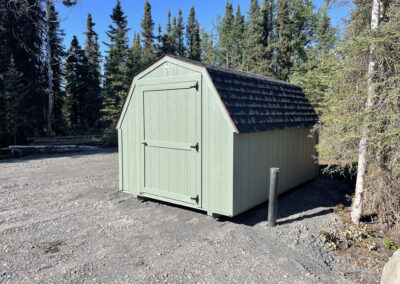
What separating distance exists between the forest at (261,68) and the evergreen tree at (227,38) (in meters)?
0.12

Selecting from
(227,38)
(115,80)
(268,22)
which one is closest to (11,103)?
(115,80)

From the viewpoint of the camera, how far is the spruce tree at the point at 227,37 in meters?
32.9

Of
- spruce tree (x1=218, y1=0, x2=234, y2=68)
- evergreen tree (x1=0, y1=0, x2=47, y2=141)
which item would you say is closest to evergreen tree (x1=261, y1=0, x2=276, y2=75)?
spruce tree (x1=218, y1=0, x2=234, y2=68)

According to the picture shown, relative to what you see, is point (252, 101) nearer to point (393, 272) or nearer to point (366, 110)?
point (366, 110)

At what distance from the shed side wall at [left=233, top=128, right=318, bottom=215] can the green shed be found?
2cm

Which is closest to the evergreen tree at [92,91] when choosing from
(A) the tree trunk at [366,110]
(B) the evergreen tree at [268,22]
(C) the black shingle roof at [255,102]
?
(B) the evergreen tree at [268,22]

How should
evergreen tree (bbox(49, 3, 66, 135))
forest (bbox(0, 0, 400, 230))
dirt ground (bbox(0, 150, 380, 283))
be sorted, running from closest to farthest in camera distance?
dirt ground (bbox(0, 150, 380, 283)), forest (bbox(0, 0, 400, 230)), evergreen tree (bbox(49, 3, 66, 135))

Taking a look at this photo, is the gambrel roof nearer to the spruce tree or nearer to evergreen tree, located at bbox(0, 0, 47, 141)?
evergreen tree, located at bbox(0, 0, 47, 141)

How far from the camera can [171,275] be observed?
9.89ft

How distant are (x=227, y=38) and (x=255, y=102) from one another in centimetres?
3008

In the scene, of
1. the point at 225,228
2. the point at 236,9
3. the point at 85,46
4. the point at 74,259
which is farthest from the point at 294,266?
the point at 236,9

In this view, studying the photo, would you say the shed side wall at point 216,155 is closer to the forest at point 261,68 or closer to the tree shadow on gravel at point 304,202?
the tree shadow on gravel at point 304,202

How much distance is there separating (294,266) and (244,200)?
1.50 m

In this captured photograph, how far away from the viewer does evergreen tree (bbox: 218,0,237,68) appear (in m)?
32.9
